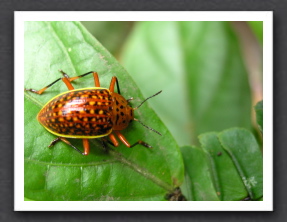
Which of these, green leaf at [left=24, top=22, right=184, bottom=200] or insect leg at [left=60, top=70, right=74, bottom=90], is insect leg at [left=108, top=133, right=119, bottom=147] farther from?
insect leg at [left=60, top=70, right=74, bottom=90]

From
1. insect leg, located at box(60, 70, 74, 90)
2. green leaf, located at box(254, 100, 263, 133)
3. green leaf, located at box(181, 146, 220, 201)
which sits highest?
insect leg, located at box(60, 70, 74, 90)

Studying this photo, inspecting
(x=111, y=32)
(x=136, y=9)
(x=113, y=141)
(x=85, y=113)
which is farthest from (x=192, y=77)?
Answer: (x=85, y=113)

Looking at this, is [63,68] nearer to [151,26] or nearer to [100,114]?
[100,114]

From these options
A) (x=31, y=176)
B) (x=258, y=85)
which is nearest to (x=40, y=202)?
(x=31, y=176)

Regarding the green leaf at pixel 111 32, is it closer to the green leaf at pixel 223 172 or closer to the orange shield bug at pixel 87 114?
the orange shield bug at pixel 87 114

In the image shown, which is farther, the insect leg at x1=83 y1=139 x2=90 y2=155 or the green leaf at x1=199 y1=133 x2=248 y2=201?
the green leaf at x1=199 y1=133 x2=248 y2=201

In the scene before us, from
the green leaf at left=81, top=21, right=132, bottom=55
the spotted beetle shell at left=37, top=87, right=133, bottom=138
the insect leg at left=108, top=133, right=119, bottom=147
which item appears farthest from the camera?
the green leaf at left=81, top=21, right=132, bottom=55

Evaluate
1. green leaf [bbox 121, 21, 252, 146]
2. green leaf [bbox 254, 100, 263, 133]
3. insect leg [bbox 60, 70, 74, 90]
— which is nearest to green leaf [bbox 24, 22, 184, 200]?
insect leg [bbox 60, 70, 74, 90]
